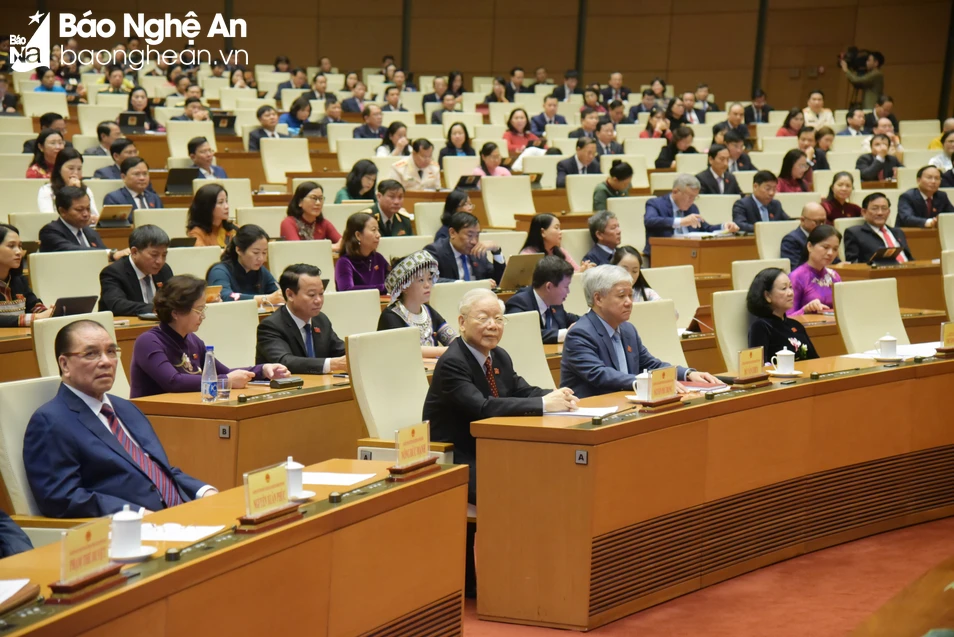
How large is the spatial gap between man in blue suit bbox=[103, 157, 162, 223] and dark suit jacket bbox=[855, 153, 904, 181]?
6.08 metres

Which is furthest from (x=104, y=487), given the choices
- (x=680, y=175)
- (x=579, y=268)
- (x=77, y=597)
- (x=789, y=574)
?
(x=680, y=175)

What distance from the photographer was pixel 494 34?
17172 mm

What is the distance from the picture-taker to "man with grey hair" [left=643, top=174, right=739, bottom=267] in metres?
7.93

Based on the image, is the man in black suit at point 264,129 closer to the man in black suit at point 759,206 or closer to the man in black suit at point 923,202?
the man in black suit at point 759,206

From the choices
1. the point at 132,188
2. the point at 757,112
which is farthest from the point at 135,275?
the point at 757,112

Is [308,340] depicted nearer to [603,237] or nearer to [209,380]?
[209,380]

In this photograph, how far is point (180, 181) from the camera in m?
8.22

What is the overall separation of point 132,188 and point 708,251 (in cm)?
371

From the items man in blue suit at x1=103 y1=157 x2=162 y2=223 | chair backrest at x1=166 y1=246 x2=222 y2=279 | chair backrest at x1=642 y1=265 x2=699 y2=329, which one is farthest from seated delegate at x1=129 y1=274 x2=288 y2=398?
man in blue suit at x1=103 y1=157 x2=162 y2=223

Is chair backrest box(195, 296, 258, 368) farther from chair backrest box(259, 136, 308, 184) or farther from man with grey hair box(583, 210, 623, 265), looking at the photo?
chair backrest box(259, 136, 308, 184)

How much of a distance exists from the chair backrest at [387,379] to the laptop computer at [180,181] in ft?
15.0

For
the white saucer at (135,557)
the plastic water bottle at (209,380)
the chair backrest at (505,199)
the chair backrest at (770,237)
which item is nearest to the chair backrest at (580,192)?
the chair backrest at (505,199)

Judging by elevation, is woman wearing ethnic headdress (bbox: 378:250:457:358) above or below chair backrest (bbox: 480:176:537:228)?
below

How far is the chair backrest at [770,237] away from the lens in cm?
746
